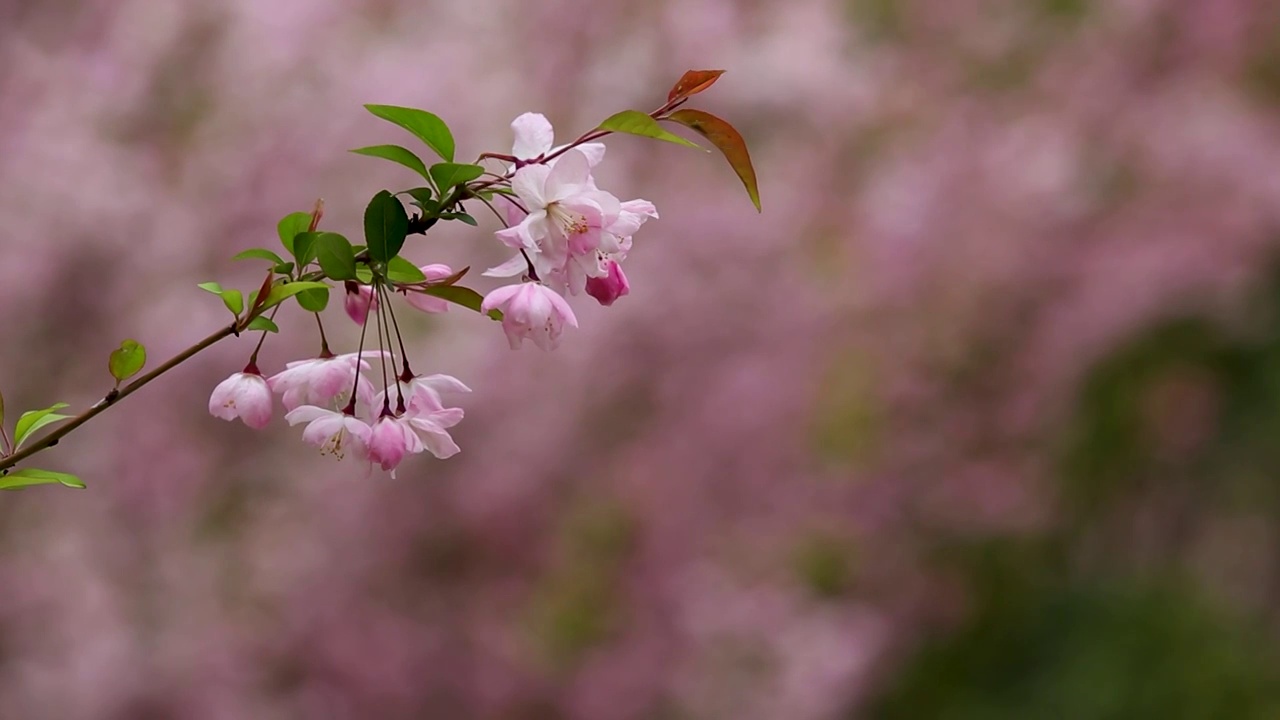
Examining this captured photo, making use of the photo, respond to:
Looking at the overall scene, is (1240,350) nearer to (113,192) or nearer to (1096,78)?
(1096,78)

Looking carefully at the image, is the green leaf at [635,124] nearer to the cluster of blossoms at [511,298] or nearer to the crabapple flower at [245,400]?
the cluster of blossoms at [511,298]

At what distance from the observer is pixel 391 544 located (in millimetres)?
1719

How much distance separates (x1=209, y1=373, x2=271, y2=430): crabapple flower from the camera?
1.62 feet

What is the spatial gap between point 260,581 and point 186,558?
10cm

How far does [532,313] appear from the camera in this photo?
0.48 m

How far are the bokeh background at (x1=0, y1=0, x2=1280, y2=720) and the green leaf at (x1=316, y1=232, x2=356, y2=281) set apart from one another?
1272 millimetres

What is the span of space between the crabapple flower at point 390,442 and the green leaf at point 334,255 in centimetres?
7

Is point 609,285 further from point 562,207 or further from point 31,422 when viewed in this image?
point 31,422

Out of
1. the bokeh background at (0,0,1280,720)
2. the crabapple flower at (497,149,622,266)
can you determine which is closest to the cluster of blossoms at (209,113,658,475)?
the crabapple flower at (497,149,622,266)

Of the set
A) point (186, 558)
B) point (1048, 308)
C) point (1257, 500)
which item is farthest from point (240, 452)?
point (1257, 500)

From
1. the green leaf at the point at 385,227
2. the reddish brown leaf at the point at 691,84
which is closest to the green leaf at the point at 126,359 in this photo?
the green leaf at the point at 385,227

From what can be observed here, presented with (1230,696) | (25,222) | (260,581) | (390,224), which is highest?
(25,222)

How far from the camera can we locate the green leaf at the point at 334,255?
43 cm

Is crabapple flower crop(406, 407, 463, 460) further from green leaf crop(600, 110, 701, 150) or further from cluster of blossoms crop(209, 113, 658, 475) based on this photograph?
green leaf crop(600, 110, 701, 150)
